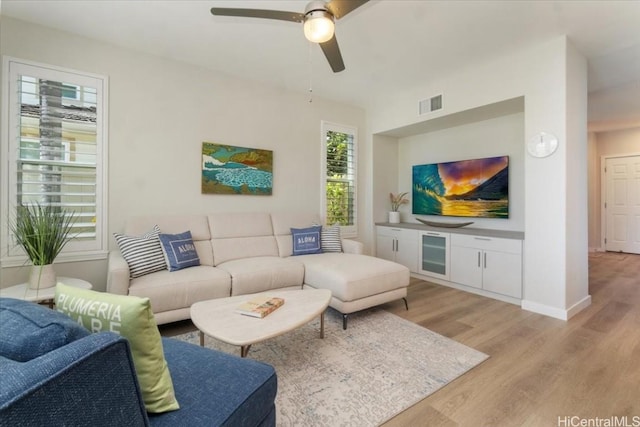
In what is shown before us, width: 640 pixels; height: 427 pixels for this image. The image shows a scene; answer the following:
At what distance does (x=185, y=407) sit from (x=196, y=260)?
2158 mm

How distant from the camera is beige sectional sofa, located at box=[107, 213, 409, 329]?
8.08ft

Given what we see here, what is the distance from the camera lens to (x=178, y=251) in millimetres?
2844

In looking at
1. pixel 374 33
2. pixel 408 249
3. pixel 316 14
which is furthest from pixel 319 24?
pixel 408 249

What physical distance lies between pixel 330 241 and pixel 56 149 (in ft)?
9.80

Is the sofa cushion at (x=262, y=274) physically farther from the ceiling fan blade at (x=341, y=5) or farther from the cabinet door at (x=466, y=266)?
the ceiling fan blade at (x=341, y=5)

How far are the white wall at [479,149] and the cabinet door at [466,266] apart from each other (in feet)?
2.13

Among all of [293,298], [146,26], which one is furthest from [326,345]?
[146,26]

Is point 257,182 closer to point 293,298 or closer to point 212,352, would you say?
point 293,298

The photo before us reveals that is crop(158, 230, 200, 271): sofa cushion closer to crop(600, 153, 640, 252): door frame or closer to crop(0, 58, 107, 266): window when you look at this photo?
crop(0, 58, 107, 266): window

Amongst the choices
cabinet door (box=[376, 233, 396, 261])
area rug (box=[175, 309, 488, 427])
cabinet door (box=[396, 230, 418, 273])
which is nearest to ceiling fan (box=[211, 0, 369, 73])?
area rug (box=[175, 309, 488, 427])

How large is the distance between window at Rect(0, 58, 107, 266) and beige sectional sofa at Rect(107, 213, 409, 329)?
1.29 feet

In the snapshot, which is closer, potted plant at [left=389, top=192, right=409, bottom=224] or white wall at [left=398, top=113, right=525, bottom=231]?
white wall at [left=398, top=113, right=525, bottom=231]

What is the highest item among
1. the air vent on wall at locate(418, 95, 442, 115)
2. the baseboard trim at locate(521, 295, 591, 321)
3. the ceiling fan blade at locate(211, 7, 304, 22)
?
the air vent on wall at locate(418, 95, 442, 115)

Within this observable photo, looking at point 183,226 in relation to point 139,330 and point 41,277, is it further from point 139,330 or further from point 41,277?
point 139,330
